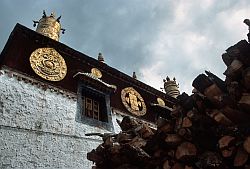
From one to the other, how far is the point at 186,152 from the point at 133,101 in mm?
10973

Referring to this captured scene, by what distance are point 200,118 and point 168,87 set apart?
20501mm

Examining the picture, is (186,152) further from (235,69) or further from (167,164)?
(235,69)

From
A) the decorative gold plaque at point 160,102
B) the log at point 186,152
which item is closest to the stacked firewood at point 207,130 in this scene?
the log at point 186,152

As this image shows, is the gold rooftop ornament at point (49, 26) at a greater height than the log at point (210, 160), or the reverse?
the gold rooftop ornament at point (49, 26)

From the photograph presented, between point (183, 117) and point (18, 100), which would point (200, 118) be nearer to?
point (183, 117)

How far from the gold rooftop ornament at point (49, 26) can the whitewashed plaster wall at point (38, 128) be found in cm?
778

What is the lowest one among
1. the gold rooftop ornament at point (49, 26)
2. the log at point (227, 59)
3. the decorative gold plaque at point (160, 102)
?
the log at point (227, 59)

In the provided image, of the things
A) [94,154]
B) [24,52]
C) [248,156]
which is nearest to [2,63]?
[24,52]

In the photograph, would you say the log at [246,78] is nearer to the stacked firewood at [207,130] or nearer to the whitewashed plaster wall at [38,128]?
the stacked firewood at [207,130]

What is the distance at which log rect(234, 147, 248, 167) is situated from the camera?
Result: 3.05 m

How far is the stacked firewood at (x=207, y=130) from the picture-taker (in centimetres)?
317

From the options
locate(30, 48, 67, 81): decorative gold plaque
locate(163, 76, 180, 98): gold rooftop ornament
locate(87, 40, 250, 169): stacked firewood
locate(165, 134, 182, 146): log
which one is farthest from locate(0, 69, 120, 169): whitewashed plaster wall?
locate(163, 76, 180, 98): gold rooftop ornament

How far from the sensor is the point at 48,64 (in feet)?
39.5

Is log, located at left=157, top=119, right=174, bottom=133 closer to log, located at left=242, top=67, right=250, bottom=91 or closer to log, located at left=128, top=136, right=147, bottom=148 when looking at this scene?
log, located at left=128, top=136, right=147, bottom=148
